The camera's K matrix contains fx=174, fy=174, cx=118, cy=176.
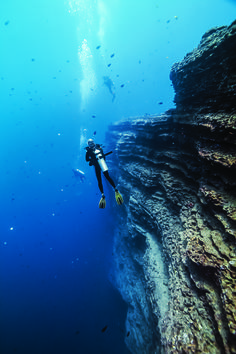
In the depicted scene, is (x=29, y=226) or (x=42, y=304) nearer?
(x=42, y=304)

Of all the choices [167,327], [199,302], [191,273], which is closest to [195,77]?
[191,273]

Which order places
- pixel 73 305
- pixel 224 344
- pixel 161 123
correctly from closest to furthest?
pixel 224 344
pixel 161 123
pixel 73 305

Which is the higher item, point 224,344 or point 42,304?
point 42,304

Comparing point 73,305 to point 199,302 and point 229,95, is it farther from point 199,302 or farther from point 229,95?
point 229,95

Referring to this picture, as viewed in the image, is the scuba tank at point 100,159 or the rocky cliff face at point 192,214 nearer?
the rocky cliff face at point 192,214

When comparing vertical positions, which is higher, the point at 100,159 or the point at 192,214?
the point at 100,159

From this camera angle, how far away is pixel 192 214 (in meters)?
6.24

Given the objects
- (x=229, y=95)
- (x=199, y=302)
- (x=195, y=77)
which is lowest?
(x=199, y=302)

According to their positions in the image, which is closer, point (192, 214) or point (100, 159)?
point (192, 214)

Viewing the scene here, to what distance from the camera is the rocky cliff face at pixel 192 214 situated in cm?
392

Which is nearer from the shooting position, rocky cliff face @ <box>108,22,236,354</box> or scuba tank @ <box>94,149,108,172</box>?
rocky cliff face @ <box>108,22,236,354</box>

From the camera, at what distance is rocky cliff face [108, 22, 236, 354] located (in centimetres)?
392

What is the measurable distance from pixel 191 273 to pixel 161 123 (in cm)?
764

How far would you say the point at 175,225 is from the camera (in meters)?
7.34
